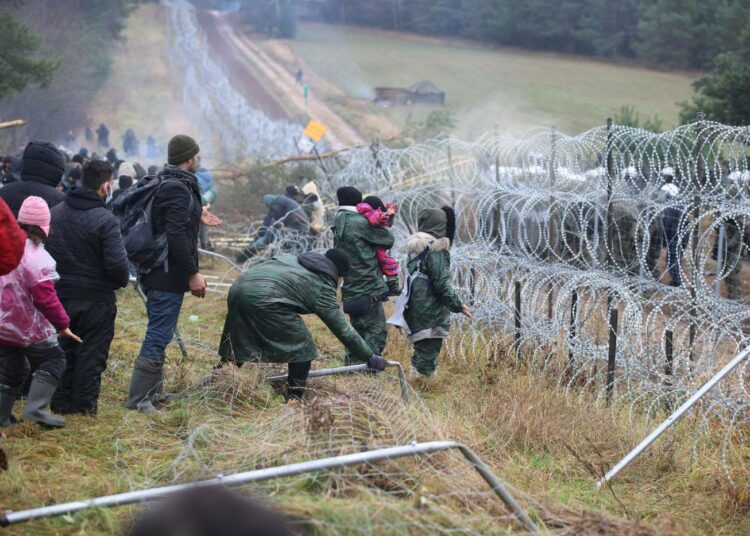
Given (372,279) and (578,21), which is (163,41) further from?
(372,279)

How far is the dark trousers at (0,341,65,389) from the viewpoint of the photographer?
4.62m

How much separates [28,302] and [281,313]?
4.77 ft

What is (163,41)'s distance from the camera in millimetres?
54156

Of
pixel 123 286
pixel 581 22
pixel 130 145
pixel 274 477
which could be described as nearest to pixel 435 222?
pixel 123 286

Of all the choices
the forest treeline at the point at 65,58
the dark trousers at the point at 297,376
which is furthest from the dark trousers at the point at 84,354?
the forest treeline at the point at 65,58

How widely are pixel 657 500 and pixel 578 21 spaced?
135ft

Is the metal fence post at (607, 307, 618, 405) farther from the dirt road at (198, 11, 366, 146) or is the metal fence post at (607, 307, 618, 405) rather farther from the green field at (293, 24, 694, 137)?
the dirt road at (198, 11, 366, 146)

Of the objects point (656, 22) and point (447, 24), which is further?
point (447, 24)

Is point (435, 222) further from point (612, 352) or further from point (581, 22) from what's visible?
point (581, 22)

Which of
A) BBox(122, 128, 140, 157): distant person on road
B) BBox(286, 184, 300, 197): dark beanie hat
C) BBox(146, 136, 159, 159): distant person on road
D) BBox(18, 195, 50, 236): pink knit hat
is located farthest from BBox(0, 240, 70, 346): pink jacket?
BBox(122, 128, 140, 157): distant person on road

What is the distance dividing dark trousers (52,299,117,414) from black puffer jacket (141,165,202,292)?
0.36 metres

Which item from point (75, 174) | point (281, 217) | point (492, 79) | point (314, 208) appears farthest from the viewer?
point (492, 79)

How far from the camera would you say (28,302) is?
4539 millimetres

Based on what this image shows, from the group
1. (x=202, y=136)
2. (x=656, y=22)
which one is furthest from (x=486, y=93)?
(x=202, y=136)
